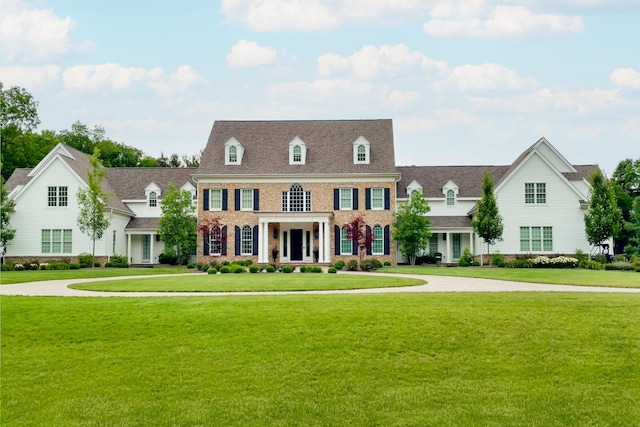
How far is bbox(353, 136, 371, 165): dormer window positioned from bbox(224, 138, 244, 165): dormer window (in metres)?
8.23

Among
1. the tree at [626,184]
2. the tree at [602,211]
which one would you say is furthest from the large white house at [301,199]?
the tree at [626,184]

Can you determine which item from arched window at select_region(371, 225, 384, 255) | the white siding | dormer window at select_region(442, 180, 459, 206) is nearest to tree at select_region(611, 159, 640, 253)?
the white siding

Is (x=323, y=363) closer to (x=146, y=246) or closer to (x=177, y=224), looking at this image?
(x=177, y=224)

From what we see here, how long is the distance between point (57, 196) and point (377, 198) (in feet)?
71.6

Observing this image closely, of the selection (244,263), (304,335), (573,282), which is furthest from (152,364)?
(244,263)

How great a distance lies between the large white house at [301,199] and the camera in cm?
4003

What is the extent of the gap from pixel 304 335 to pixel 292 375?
1759 mm

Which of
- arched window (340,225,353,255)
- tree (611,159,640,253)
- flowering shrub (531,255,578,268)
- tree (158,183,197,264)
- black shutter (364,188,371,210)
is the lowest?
flowering shrub (531,255,578,268)

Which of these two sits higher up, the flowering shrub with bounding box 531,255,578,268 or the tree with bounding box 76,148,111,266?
the tree with bounding box 76,148,111,266

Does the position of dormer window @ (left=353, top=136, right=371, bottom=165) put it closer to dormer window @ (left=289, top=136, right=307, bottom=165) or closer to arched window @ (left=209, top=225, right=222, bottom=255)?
dormer window @ (left=289, top=136, right=307, bottom=165)

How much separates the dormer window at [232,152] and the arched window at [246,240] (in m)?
4.84

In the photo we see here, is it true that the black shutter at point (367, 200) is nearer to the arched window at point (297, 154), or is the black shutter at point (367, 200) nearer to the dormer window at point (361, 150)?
the dormer window at point (361, 150)

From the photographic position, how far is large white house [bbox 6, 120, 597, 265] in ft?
131

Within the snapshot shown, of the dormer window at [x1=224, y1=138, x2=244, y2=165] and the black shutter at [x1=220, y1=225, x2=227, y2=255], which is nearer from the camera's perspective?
the black shutter at [x1=220, y1=225, x2=227, y2=255]
